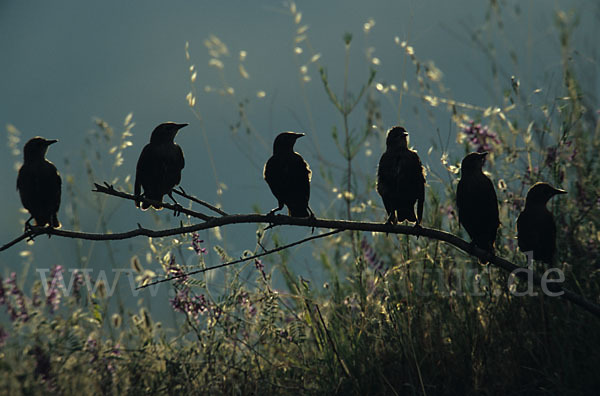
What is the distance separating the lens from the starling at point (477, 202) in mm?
3045

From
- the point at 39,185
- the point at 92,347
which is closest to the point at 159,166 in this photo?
the point at 39,185

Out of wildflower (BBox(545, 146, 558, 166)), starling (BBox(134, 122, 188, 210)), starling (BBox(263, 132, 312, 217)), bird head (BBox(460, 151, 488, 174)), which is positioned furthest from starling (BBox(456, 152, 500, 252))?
starling (BBox(134, 122, 188, 210))

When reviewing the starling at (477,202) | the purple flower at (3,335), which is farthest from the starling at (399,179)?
the purple flower at (3,335)

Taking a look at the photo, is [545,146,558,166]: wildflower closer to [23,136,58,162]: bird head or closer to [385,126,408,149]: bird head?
[385,126,408,149]: bird head

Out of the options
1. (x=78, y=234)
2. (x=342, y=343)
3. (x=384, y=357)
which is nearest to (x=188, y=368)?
(x=342, y=343)

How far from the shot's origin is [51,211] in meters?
3.18

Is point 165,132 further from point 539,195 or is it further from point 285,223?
point 539,195

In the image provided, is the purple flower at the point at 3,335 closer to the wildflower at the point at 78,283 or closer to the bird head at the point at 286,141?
the wildflower at the point at 78,283

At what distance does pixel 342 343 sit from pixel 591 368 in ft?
4.34

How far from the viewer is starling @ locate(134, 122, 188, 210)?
3.35 meters

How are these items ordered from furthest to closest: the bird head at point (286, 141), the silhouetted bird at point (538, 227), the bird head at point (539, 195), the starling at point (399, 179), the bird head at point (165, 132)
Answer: the bird head at point (165, 132) < the bird head at point (286, 141) < the starling at point (399, 179) < the bird head at point (539, 195) < the silhouetted bird at point (538, 227)

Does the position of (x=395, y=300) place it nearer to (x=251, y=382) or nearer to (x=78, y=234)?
(x=251, y=382)

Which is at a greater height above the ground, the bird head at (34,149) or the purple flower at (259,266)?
the bird head at (34,149)

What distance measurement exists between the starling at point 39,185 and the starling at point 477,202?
190 centimetres
